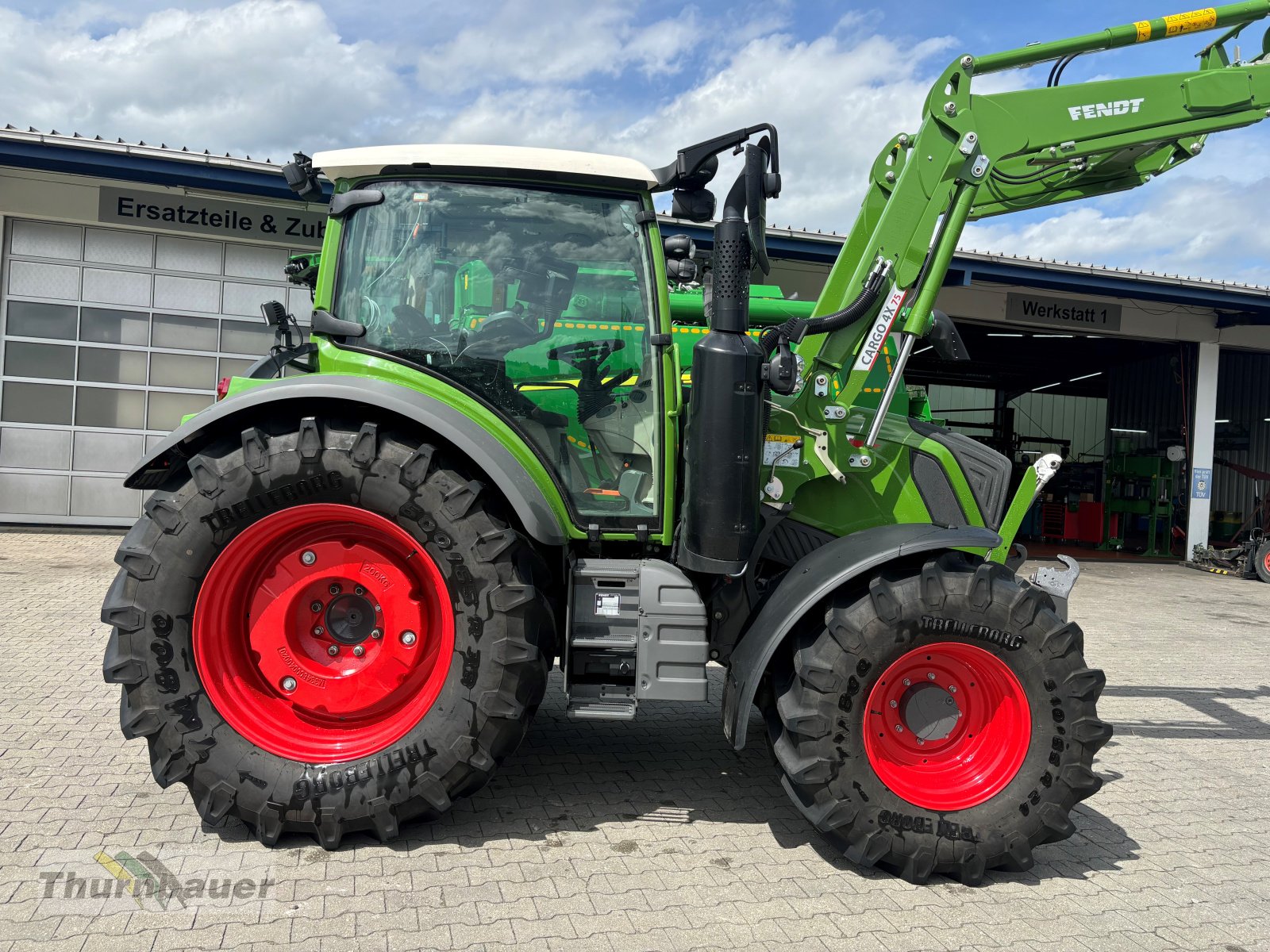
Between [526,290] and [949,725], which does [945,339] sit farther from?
[526,290]

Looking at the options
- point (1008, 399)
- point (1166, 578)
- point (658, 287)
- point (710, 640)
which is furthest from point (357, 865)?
point (1008, 399)

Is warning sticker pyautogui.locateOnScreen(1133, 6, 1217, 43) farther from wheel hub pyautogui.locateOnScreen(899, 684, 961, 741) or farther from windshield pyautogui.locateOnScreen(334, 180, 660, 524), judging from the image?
wheel hub pyautogui.locateOnScreen(899, 684, 961, 741)

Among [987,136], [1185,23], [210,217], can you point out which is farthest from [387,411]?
[210,217]

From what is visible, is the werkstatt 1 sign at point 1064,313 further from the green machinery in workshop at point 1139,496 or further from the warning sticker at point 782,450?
the warning sticker at point 782,450

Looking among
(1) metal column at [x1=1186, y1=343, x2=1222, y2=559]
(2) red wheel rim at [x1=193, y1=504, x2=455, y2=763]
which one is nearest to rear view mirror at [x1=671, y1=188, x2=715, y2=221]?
(2) red wheel rim at [x1=193, y1=504, x2=455, y2=763]

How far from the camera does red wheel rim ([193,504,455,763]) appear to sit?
10.6ft

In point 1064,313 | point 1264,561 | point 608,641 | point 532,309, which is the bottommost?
point 1264,561

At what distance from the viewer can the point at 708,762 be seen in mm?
4250

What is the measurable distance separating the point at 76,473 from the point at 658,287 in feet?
33.7

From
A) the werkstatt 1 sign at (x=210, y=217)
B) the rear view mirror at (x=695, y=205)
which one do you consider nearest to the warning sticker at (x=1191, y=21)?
A: the rear view mirror at (x=695, y=205)

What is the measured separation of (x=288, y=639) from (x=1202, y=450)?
16.3 metres

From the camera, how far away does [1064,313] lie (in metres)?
15.0

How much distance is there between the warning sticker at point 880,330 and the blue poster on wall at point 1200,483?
47.6 ft

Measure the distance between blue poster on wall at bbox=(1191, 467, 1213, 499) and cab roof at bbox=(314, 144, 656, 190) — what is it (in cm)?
1532
